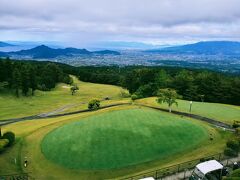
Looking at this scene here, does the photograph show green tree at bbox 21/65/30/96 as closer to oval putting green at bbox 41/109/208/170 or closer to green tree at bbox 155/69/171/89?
green tree at bbox 155/69/171/89

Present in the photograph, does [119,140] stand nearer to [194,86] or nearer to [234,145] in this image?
[234,145]

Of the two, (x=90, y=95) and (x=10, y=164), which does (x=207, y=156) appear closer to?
(x=10, y=164)

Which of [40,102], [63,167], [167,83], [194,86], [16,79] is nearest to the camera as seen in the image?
[63,167]

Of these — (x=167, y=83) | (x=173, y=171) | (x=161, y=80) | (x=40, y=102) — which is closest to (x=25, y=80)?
(x=40, y=102)

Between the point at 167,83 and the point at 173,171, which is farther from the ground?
the point at 167,83

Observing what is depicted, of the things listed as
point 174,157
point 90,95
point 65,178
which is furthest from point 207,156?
point 90,95

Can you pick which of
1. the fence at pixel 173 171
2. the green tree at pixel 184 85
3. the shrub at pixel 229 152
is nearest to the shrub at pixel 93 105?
the green tree at pixel 184 85

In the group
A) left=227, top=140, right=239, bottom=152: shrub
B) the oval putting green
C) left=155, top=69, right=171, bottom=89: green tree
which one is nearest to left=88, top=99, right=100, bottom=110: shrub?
the oval putting green
